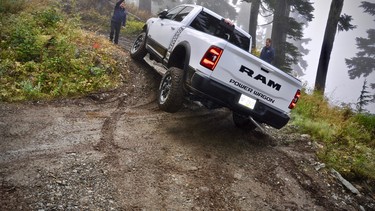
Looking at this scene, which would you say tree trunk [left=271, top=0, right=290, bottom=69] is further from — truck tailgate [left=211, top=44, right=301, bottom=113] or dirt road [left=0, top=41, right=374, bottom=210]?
truck tailgate [left=211, top=44, right=301, bottom=113]

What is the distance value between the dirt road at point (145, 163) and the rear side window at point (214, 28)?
72.5 inches

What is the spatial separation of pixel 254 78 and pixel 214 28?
92.2 inches

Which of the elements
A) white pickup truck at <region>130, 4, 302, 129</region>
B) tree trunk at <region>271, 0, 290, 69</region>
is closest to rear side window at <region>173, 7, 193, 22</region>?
white pickup truck at <region>130, 4, 302, 129</region>

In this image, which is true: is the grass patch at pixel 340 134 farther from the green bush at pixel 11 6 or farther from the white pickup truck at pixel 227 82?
the green bush at pixel 11 6

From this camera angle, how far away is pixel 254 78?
16.6 feet

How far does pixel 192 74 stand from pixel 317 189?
2753mm

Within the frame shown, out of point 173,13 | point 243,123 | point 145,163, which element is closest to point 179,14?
point 173,13

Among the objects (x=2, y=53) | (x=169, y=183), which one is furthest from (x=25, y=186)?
(x=2, y=53)

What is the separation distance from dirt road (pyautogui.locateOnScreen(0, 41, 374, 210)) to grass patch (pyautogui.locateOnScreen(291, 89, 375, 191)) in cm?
45

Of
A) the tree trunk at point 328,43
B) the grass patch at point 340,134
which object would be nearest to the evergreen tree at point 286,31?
the tree trunk at point 328,43

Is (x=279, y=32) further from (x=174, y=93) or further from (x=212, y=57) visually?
(x=212, y=57)

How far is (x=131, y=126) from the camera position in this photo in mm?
5480

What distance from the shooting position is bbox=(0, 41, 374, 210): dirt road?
351 cm

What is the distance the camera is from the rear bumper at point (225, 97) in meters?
4.87
